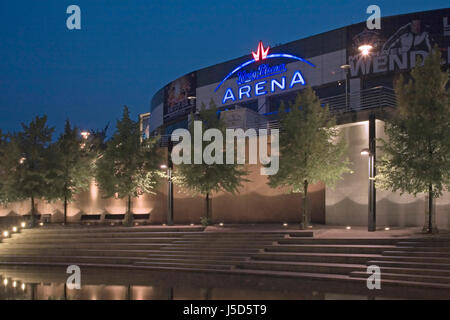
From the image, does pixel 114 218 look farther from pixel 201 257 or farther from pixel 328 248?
pixel 328 248

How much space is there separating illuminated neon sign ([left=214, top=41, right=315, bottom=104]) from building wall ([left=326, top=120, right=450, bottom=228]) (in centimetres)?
1489

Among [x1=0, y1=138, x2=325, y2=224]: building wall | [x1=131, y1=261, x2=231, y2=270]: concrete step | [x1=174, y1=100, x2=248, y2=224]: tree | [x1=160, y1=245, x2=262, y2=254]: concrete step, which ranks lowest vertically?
[x1=131, y1=261, x2=231, y2=270]: concrete step

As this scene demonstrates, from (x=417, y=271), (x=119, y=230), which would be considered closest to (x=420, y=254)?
(x=417, y=271)

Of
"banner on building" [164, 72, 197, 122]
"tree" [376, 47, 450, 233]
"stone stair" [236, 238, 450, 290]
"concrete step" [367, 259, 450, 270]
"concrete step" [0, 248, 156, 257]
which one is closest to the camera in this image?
"stone stair" [236, 238, 450, 290]

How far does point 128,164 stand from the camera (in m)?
27.0

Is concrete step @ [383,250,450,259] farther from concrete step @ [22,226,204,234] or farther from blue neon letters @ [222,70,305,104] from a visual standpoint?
blue neon letters @ [222,70,305,104]

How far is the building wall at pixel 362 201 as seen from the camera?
20.7m

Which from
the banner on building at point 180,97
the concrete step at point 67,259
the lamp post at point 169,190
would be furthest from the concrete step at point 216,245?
the banner on building at point 180,97

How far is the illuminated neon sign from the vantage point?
122ft

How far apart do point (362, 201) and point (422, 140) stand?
18.4 ft

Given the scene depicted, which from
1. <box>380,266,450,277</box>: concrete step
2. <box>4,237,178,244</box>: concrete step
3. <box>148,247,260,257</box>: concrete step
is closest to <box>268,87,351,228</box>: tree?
<box>148,247,260,257</box>: concrete step

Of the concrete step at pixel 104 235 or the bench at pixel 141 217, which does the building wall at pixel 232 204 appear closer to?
the bench at pixel 141 217

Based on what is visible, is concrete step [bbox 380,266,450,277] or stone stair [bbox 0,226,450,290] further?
stone stair [bbox 0,226,450,290]

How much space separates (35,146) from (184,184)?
1170 cm
